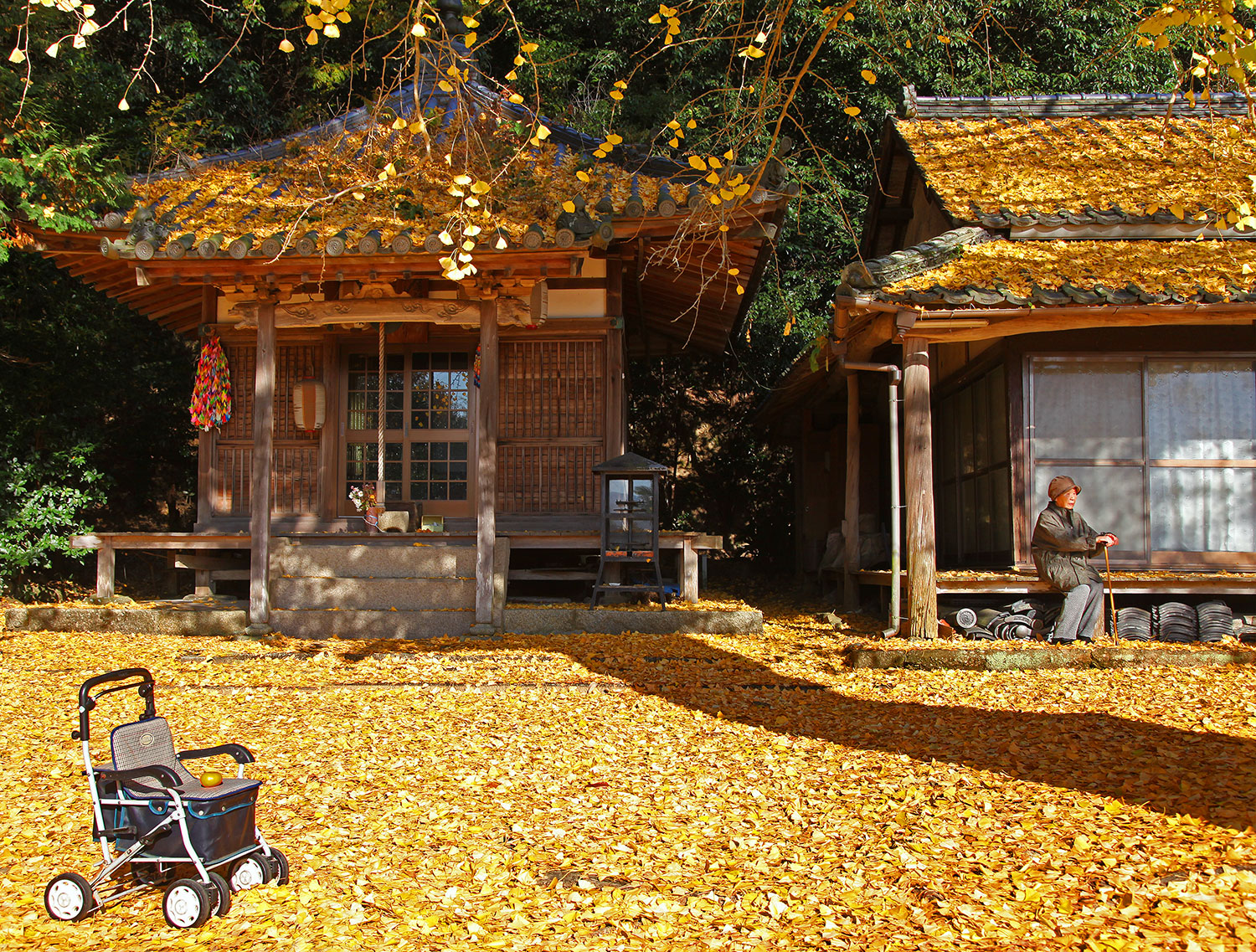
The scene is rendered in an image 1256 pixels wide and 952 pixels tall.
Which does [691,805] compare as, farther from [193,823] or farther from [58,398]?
[58,398]

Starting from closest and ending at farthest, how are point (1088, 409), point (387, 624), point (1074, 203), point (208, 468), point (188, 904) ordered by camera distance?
point (188, 904), point (387, 624), point (1088, 409), point (1074, 203), point (208, 468)

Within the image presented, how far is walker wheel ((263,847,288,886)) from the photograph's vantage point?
3621mm

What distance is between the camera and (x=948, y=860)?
Result: 375 cm

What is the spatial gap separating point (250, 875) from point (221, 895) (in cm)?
19

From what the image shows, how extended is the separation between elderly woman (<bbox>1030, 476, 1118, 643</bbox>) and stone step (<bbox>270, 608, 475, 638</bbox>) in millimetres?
5085

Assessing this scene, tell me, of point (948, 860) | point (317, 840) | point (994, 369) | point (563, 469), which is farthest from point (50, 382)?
point (948, 860)

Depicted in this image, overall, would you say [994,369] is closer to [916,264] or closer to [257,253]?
[916,264]

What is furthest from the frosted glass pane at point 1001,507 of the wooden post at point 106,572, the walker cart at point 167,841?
the wooden post at point 106,572

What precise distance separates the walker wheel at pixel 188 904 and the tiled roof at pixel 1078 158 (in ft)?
29.0

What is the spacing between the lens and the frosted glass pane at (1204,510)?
9.02 m

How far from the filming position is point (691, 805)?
453 cm

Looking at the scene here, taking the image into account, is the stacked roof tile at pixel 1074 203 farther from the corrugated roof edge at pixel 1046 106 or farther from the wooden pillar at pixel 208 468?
the wooden pillar at pixel 208 468

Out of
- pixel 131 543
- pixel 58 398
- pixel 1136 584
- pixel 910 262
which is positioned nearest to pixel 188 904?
pixel 910 262

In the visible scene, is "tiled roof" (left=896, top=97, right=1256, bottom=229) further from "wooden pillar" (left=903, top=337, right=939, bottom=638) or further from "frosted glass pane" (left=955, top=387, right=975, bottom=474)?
"wooden pillar" (left=903, top=337, right=939, bottom=638)
